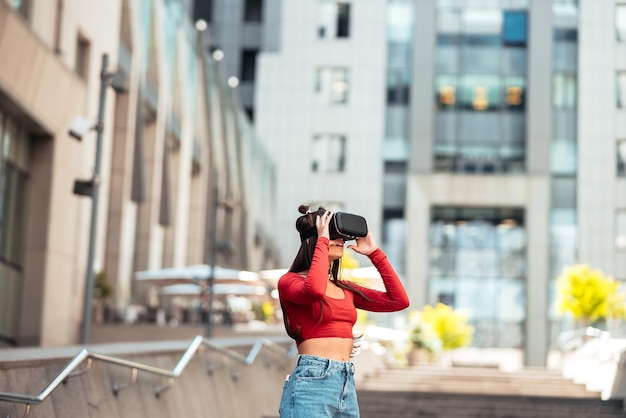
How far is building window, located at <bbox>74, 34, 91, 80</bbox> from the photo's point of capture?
28109 millimetres

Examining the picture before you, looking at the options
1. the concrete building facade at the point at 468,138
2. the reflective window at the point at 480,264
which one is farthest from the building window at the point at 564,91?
the reflective window at the point at 480,264

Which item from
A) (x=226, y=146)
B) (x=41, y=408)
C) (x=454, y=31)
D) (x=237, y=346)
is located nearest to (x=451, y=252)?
(x=454, y=31)

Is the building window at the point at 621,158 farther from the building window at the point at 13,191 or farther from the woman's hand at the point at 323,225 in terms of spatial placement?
the woman's hand at the point at 323,225

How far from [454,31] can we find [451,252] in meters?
10.8

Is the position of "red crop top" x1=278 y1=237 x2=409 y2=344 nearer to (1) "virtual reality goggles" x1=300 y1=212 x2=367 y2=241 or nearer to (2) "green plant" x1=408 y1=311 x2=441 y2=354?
(1) "virtual reality goggles" x1=300 y1=212 x2=367 y2=241

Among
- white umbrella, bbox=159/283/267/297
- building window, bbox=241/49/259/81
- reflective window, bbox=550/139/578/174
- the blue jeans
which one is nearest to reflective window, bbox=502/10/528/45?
reflective window, bbox=550/139/578/174

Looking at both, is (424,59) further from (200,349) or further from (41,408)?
(41,408)

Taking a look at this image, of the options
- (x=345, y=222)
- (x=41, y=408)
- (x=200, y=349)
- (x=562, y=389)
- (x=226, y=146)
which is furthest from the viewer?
(x=226, y=146)

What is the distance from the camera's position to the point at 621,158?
55531 mm

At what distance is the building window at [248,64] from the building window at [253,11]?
1699 millimetres

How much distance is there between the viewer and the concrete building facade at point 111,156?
2373cm

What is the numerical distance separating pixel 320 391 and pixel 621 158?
51.9 meters

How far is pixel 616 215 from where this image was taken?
54750 millimetres

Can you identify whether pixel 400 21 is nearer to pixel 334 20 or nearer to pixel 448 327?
pixel 334 20
